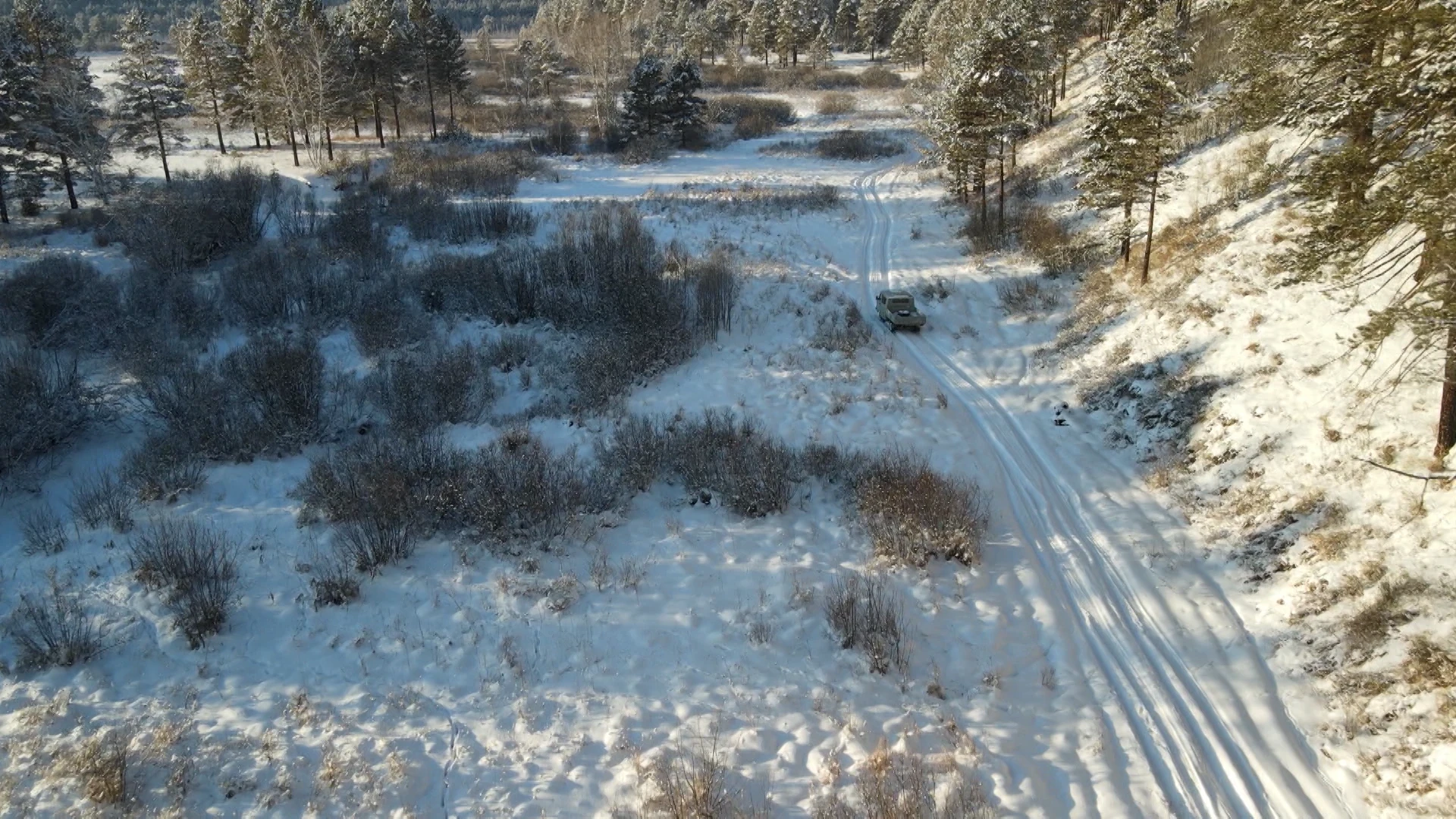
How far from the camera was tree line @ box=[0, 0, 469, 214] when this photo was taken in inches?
1420

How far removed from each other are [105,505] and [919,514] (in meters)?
13.1

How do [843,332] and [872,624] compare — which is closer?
[872,624]

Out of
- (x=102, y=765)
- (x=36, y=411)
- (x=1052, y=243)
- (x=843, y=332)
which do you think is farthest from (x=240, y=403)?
(x=1052, y=243)

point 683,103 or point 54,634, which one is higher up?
point 683,103

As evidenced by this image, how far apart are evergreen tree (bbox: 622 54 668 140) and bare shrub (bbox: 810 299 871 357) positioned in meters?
37.6

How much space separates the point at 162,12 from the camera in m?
148

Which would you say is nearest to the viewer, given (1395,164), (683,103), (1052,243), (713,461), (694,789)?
(694,789)

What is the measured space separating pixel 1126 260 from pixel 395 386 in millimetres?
20361

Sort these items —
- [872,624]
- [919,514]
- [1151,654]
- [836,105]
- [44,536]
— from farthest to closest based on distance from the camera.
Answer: [836,105] < [919,514] < [44,536] < [872,624] < [1151,654]

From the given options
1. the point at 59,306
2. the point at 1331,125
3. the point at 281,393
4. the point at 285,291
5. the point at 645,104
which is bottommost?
the point at 281,393

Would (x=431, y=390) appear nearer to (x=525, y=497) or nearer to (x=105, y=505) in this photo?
(x=105, y=505)

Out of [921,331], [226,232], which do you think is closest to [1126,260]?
[921,331]

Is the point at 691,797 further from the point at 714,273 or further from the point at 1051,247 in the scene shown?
the point at 1051,247

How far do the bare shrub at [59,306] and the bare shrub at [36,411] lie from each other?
3.02 metres
